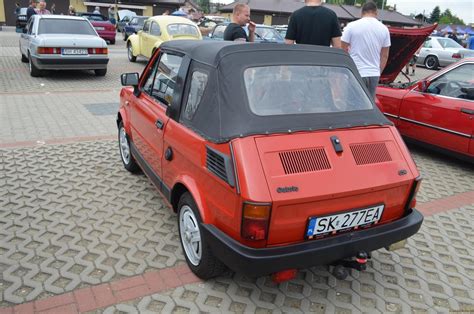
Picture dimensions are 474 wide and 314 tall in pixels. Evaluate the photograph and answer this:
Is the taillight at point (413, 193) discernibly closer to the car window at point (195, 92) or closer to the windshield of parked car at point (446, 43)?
the car window at point (195, 92)

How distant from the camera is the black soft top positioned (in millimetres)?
2617

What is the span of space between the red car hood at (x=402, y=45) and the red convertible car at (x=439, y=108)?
1030 mm

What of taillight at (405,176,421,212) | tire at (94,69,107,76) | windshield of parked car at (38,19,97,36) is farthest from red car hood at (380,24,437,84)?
windshield of parked car at (38,19,97,36)

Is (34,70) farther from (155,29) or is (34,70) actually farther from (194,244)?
(194,244)

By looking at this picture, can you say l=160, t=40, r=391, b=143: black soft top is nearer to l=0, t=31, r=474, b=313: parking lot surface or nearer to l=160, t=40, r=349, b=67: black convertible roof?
l=160, t=40, r=349, b=67: black convertible roof

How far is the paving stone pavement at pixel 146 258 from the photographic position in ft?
9.36

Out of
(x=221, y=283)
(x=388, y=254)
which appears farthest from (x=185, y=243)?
(x=388, y=254)

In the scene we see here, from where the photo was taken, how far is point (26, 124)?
22.2 ft

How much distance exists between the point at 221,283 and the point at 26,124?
5.37 meters

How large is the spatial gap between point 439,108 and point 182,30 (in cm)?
925

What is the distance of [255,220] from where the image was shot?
234 cm

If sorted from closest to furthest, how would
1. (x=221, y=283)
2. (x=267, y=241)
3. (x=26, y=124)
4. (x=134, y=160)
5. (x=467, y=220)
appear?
(x=267, y=241), (x=221, y=283), (x=467, y=220), (x=134, y=160), (x=26, y=124)

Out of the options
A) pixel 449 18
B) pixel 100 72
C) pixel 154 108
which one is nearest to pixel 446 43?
pixel 100 72

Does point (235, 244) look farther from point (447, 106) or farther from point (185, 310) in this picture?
point (447, 106)
